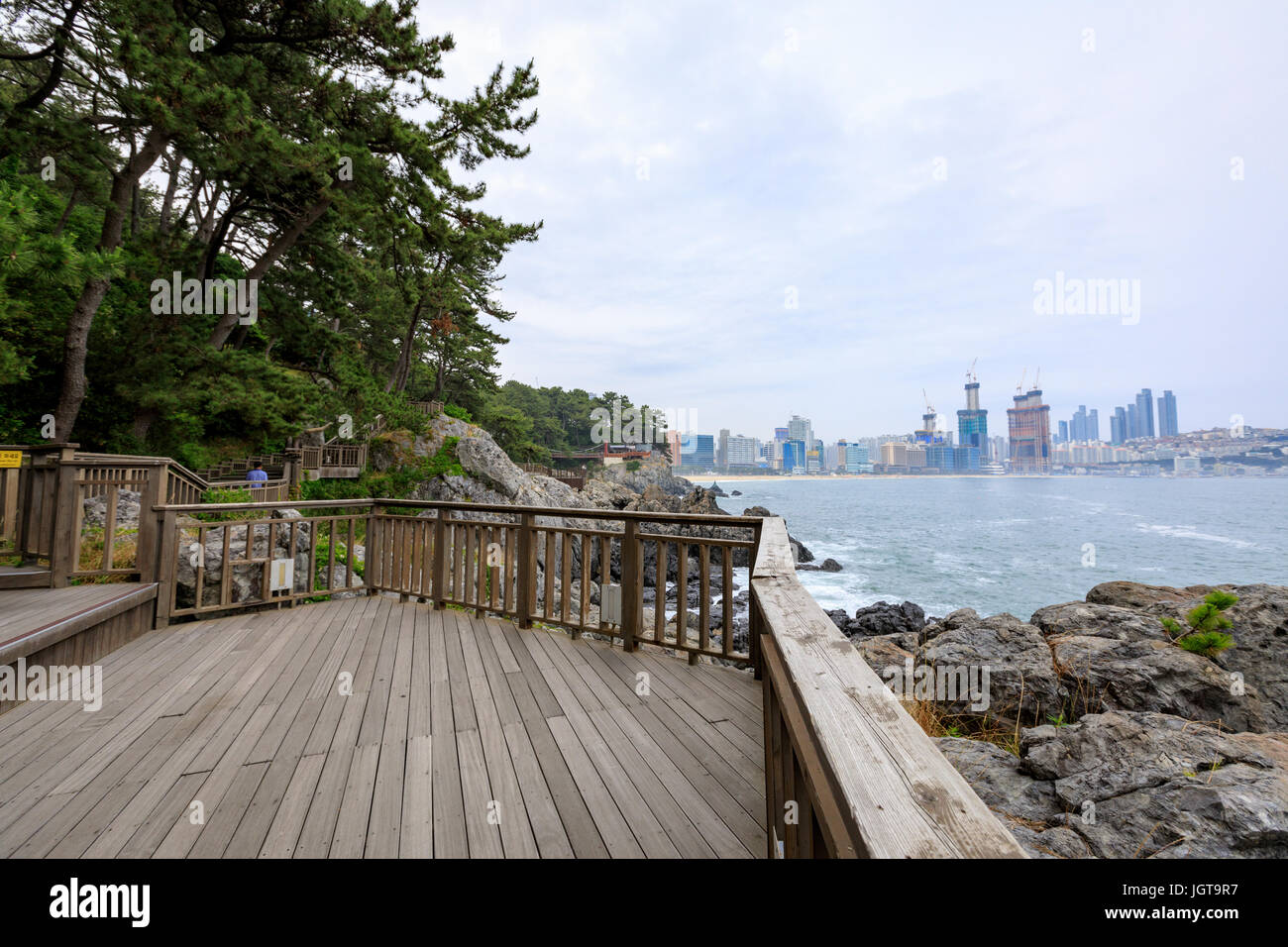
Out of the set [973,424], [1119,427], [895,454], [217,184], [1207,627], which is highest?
[973,424]

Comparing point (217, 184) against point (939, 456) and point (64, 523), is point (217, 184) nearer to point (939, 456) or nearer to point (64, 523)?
point (64, 523)

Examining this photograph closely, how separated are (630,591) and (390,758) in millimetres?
1810

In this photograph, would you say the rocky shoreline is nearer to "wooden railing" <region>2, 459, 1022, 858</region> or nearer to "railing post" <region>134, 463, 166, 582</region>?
"wooden railing" <region>2, 459, 1022, 858</region>

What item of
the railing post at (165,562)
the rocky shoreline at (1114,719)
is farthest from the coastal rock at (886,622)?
the railing post at (165,562)

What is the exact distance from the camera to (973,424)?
101438mm

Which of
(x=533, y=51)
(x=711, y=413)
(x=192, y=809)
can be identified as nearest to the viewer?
(x=192, y=809)

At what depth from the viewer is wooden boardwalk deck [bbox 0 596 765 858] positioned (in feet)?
5.74

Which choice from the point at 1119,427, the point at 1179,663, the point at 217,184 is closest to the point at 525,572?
the point at 1179,663

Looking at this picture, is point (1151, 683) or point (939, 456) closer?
point (1151, 683)

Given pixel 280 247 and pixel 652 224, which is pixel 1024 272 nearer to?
pixel 652 224

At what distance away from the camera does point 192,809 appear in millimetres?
1896

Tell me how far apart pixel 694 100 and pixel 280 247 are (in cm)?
1431

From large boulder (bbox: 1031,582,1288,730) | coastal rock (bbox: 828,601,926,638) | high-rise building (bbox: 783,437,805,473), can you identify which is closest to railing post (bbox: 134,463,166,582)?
large boulder (bbox: 1031,582,1288,730)
